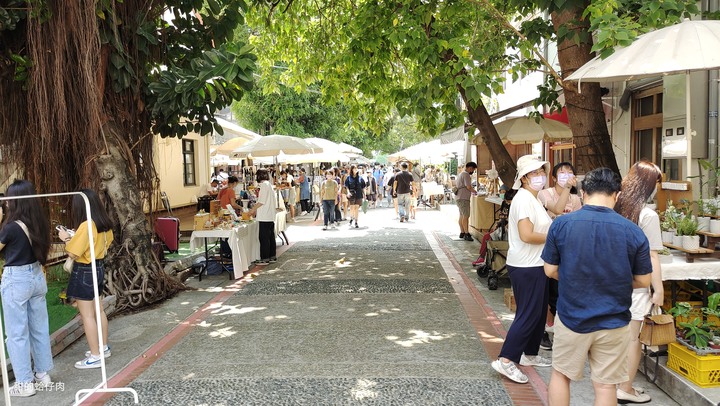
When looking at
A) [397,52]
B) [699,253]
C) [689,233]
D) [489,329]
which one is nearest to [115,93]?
[397,52]

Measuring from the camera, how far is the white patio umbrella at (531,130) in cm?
1034

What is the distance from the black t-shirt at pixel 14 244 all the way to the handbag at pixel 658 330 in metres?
5.12

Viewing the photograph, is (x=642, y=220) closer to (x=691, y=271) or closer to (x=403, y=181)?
(x=691, y=271)

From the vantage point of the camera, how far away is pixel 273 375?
5117 millimetres

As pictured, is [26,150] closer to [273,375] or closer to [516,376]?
[273,375]

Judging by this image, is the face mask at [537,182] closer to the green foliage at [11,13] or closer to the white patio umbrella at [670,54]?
the white patio umbrella at [670,54]

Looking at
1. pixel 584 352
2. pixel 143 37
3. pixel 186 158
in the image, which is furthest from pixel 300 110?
pixel 584 352

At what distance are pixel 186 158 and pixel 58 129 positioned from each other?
11.4 metres

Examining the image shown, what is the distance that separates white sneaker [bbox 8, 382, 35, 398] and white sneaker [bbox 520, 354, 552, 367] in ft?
14.3

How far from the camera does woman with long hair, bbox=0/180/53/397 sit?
475 centimetres

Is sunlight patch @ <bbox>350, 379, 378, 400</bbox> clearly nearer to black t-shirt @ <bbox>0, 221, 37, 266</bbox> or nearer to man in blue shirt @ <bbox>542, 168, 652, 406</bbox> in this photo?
man in blue shirt @ <bbox>542, 168, 652, 406</bbox>

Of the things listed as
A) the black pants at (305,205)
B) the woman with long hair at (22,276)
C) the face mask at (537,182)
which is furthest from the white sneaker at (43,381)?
the black pants at (305,205)

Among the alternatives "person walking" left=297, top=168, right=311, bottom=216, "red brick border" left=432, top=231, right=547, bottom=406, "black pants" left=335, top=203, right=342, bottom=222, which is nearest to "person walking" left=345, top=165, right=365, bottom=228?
"black pants" left=335, top=203, right=342, bottom=222

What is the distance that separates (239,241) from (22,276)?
509 cm
